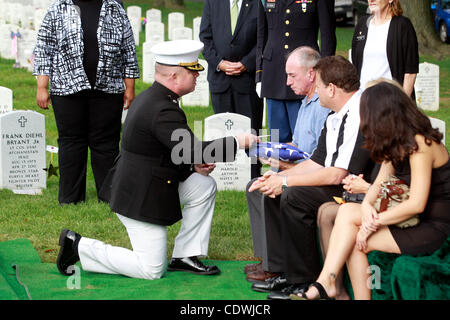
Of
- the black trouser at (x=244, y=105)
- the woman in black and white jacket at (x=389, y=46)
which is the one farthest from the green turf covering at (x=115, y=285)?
the black trouser at (x=244, y=105)

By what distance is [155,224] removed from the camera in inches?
Result: 207

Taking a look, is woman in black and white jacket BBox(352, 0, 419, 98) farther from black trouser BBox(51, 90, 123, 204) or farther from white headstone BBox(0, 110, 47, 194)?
white headstone BBox(0, 110, 47, 194)

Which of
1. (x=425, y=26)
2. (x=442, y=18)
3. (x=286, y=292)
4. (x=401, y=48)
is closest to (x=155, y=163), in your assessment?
(x=286, y=292)

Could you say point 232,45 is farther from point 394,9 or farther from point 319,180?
point 319,180

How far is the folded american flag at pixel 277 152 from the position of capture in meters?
5.45

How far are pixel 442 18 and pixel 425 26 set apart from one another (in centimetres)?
478

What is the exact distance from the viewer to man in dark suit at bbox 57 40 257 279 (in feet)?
16.9

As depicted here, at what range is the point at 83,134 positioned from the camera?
23.9 feet

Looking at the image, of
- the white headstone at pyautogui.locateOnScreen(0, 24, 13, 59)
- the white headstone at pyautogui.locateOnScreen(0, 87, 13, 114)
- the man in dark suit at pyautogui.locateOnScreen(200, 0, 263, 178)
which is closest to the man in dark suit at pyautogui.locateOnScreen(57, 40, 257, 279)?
the man in dark suit at pyautogui.locateOnScreen(200, 0, 263, 178)

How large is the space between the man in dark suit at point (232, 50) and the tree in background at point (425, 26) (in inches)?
449

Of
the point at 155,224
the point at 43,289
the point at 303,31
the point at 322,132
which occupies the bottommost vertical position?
the point at 43,289

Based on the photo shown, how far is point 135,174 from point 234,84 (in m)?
2.44

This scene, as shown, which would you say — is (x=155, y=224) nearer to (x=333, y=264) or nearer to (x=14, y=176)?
(x=333, y=264)
